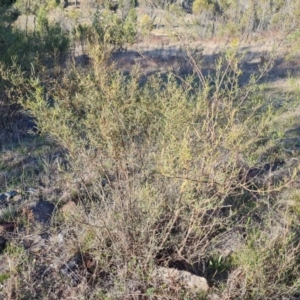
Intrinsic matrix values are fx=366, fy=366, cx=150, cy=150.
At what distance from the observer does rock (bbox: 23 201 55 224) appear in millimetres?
3115

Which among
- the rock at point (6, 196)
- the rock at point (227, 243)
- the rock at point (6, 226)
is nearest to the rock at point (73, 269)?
the rock at point (6, 226)

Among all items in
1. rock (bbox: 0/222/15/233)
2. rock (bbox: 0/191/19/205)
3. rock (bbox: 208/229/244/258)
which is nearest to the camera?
rock (bbox: 208/229/244/258)

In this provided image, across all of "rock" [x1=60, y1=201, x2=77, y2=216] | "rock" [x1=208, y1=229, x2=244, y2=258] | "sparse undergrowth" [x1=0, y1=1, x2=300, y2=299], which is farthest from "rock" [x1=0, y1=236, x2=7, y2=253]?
"rock" [x1=208, y1=229, x2=244, y2=258]

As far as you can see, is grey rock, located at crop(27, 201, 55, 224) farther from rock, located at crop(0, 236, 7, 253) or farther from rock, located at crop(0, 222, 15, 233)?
rock, located at crop(0, 236, 7, 253)

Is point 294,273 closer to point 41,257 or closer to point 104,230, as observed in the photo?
point 104,230

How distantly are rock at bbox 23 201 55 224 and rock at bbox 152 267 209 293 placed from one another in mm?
1163

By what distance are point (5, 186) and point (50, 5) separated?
1704 centimetres

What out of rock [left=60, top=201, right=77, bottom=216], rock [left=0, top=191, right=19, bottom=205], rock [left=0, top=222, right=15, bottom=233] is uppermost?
rock [left=60, top=201, right=77, bottom=216]

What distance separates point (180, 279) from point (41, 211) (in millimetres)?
1478

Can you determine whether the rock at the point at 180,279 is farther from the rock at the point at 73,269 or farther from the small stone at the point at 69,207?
the small stone at the point at 69,207

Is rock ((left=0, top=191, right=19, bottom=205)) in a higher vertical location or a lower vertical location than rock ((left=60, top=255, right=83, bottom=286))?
higher

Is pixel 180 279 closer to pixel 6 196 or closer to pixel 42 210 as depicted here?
pixel 42 210

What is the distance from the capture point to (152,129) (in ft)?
Result: 9.17

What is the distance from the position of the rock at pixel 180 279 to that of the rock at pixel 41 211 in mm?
1163
